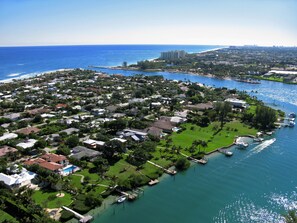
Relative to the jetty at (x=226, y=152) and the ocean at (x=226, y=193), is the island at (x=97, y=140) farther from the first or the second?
the ocean at (x=226, y=193)

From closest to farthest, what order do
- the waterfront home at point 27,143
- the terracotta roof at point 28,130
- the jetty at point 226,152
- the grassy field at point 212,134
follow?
the waterfront home at point 27,143, the jetty at point 226,152, the grassy field at point 212,134, the terracotta roof at point 28,130

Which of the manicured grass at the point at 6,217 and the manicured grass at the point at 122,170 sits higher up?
the manicured grass at the point at 6,217

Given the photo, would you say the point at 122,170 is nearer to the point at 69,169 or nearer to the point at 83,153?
the point at 69,169

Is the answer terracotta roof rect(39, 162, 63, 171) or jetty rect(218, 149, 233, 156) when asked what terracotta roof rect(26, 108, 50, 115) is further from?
jetty rect(218, 149, 233, 156)

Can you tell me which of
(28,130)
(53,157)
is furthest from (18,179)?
(28,130)

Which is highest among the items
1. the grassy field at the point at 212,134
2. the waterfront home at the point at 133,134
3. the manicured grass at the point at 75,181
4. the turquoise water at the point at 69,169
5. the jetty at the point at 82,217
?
the waterfront home at the point at 133,134

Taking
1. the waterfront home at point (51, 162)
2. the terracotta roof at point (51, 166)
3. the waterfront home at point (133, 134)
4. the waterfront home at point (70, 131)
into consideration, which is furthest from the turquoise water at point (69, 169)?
the waterfront home at point (70, 131)

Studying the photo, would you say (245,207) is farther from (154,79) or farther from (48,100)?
(154,79)
